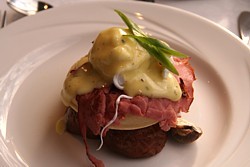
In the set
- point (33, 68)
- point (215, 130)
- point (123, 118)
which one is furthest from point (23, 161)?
point (215, 130)

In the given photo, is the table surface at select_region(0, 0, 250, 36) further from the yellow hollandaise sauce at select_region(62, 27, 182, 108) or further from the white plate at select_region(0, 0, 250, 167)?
the yellow hollandaise sauce at select_region(62, 27, 182, 108)

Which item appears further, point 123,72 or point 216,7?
point 216,7

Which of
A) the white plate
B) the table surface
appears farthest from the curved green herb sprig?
the table surface

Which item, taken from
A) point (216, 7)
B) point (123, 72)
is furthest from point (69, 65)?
point (216, 7)

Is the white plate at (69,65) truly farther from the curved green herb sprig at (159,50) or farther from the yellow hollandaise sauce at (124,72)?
the curved green herb sprig at (159,50)

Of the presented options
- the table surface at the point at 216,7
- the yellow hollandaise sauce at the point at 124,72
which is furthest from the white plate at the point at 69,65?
the table surface at the point at 216,7

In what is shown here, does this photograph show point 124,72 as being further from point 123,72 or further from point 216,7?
point 216,7
